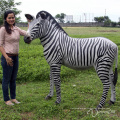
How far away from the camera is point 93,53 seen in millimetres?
3902

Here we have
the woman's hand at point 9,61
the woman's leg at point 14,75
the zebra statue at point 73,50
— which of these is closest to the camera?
the woman's hand at point 9,61

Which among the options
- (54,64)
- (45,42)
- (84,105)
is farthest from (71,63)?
(84,105)

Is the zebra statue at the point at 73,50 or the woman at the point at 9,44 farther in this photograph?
the zebra statue at the point at 73,50

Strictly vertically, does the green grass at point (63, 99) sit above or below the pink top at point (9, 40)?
below

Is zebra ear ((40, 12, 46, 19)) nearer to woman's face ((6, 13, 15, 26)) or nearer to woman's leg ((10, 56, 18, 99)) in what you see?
woman's face ((6, 13, 15, 26))

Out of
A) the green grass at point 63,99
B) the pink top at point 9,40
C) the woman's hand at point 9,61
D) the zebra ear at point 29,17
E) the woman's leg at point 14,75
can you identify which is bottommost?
the green grass at point 63,99

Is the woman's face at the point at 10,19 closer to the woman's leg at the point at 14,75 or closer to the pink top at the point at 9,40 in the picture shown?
the pink top at the point at 9,40

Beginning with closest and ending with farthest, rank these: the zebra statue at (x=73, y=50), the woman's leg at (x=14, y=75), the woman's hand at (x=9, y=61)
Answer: the woman's hand at (x=9, y=61)
the zebra statue at (x=73, y=50)
the woman's leg at (x=14, y=75)

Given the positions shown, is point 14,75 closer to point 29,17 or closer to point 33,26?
point 33,26

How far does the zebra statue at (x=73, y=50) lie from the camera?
3846mm

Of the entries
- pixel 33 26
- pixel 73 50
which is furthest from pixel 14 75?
pixel 73 50

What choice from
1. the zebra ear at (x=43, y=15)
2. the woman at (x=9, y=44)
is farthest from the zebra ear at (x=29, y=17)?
the woman at (x=9, y=44)

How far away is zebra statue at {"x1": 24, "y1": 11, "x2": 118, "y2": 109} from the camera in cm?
385

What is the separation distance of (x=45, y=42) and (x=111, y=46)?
1565mm
